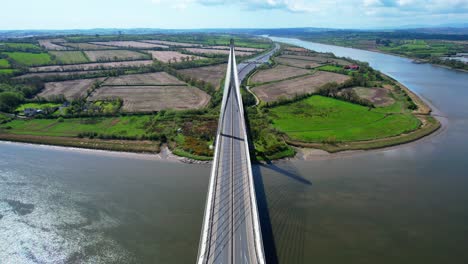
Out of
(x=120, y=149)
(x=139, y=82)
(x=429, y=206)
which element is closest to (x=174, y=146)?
(x=120, y=149)

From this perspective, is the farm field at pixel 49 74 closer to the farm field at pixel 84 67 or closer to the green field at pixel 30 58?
the farm field at pixel 84 67

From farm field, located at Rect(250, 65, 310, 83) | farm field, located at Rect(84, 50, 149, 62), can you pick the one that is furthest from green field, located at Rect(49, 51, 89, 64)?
farm field, located at Rect(250, 65, 310, 83)

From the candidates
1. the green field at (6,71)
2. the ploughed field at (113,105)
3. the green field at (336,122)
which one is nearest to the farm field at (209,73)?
the ploughed field at (113,105)

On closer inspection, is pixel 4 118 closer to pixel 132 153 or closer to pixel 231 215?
pixel 132 153

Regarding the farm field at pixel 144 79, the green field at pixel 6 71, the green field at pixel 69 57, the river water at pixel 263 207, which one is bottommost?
the river water at pixel 263 207

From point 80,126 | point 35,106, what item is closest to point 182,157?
point 80,126

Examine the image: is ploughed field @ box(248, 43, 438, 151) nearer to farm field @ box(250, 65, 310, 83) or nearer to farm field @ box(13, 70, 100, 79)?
farm field @ box(250, 65, 310, 83)

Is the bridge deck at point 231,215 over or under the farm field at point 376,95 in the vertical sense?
under
